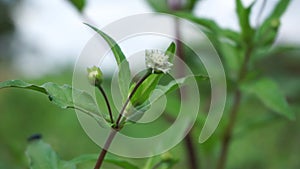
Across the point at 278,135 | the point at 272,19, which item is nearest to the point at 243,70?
the point at 272,19

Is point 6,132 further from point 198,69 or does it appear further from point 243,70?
point 243,70

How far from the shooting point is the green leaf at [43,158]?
41 cm

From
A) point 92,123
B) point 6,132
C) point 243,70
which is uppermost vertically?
point 243,70

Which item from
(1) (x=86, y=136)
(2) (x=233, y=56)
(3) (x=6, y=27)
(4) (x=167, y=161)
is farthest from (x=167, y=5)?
(3) (x=6, y=27)

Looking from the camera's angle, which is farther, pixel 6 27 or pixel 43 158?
pixel 6 27

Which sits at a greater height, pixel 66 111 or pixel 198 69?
pixel 198 69

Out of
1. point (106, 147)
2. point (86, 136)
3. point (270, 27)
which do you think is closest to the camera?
point (106, 147)

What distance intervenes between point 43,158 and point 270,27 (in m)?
0.35

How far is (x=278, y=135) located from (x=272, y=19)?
0.82 meters

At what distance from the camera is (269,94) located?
664 mm

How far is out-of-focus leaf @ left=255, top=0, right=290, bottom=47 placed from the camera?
0.64 m

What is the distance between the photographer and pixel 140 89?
0.39 meters

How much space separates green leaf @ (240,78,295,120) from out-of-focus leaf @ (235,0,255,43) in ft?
0.20

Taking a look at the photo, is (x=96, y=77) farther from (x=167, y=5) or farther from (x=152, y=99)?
(x=167, y=5)
